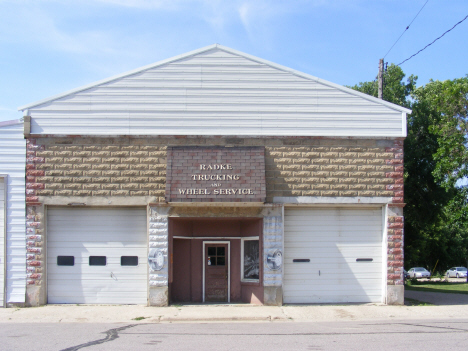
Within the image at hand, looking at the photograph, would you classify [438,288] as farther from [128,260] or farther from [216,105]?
[128,260]

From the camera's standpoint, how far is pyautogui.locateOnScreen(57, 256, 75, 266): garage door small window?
14.1 metres

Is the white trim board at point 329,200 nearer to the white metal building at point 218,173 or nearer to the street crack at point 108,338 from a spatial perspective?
the white metal building at point 218,173

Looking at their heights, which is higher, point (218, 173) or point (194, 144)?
point (194, 144)

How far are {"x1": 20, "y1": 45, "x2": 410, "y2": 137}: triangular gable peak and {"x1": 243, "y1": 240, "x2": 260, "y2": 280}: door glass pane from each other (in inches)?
133

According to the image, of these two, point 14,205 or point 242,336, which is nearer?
point 242,336

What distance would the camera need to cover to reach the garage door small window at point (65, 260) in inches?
555

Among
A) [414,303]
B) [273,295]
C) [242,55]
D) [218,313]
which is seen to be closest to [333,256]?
[273,295]

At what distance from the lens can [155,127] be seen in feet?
46.3

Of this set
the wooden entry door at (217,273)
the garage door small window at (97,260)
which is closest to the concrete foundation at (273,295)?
the wooden entry door at (217,273)

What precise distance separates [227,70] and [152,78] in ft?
7.20

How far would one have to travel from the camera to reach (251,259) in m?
14.9

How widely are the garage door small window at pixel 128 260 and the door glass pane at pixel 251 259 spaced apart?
3324 mm

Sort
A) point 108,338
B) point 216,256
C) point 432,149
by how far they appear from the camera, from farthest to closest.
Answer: point 432,149
point 216,256
point 108,338

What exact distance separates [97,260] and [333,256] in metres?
6.81
